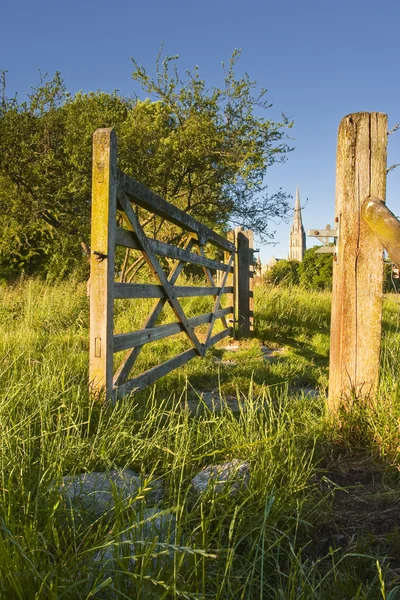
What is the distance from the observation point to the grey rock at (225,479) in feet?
5.31

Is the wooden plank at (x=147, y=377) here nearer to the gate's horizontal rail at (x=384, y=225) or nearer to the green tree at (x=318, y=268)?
the gate's horizontal rail at (x=384, y=225)

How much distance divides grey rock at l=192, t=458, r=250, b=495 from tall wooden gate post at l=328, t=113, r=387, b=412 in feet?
3.50

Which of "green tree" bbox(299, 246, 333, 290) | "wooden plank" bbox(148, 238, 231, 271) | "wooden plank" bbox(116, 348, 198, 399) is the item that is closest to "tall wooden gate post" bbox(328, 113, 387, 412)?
"wooden plank" bbox(116, 348, 198, 399)

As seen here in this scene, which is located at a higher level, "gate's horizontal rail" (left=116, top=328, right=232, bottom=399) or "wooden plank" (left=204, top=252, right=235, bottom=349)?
"wooden plank" (left=204, top=252, right=235, bottom=349)

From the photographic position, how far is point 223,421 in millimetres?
2271

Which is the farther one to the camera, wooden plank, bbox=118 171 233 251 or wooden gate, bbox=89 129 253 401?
wooden plank, bbox=118 171 233 251

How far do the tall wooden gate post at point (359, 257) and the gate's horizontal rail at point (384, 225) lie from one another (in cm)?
13

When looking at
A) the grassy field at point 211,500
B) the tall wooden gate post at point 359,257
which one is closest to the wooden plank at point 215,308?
the grassy field at point 211,500

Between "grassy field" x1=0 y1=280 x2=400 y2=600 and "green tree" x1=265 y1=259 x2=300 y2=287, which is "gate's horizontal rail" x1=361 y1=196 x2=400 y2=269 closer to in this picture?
"grassy field" x1=0 y1=280 x2=400 y2=600

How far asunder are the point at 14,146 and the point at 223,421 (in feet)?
33.2

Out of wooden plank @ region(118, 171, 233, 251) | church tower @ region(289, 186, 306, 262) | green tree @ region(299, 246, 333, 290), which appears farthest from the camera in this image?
Result: church tower @ region(289, 186, 306, 262)

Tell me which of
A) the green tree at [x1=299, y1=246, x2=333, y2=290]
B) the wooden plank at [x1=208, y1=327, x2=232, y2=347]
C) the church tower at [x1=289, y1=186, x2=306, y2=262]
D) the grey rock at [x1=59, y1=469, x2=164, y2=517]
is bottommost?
the wooden plank at [x1=208, y1=327, x2=232, y2=347]

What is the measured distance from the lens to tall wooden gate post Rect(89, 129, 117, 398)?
2.77 metres

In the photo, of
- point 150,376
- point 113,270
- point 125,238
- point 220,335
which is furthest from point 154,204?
point 220,335
